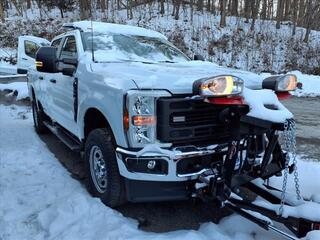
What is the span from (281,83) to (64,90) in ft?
9.35

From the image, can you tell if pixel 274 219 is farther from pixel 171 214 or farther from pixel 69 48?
pixel 69 48

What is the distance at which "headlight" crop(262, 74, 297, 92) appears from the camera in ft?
12.5

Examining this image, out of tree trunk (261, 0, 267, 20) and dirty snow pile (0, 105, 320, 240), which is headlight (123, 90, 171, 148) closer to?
dirty snow pile (0, 105, 320, 240)

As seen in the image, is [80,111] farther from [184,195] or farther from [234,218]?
[234,218]

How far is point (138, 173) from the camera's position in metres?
3.53

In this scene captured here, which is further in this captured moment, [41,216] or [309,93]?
[309,93]

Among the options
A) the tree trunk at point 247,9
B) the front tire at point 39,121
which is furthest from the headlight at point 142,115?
the tree trunk at point 247,9

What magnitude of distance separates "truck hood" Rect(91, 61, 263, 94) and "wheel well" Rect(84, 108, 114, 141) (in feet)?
1.44

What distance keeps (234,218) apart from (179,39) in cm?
2034

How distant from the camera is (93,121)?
4.45 meters

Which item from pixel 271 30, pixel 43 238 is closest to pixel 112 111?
pixel 43 238

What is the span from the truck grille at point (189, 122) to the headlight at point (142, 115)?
56 millimetres

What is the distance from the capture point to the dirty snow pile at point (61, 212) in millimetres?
3637

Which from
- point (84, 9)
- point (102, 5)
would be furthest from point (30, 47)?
point (102, 5)
